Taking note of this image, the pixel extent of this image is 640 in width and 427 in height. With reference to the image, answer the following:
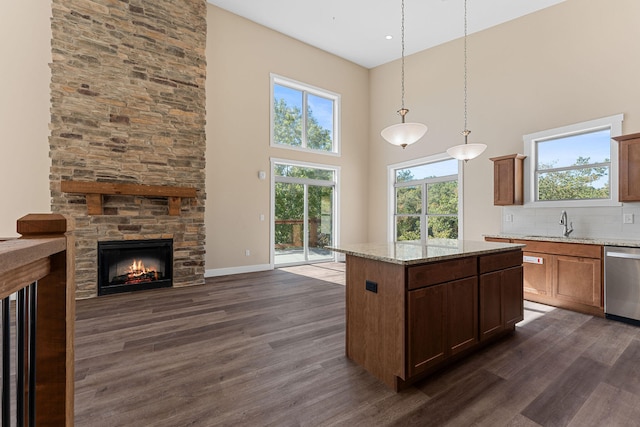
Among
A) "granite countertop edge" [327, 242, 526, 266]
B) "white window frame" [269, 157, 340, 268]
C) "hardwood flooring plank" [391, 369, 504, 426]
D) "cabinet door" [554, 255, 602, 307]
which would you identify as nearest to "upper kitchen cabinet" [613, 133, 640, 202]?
"cabinet door" [554, 255, 602, 307]

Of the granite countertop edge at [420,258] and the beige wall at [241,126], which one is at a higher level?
the beige wall at [241,126]

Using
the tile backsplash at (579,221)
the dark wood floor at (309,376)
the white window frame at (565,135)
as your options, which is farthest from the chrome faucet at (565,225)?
the dark wood floor at (309,376)

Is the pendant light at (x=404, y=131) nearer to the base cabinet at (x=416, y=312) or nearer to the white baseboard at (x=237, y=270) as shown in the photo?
the base cabinet at (x=416, y=312)

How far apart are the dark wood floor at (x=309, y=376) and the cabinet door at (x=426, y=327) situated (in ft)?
0.60

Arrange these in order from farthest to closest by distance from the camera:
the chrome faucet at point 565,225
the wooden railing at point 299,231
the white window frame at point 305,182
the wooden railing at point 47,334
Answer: the wooden railing at point 299,231, the white window frame at point 305,182, the chrome faucet at point 565,225, the wooden railing at point 47,334

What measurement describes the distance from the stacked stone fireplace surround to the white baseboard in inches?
18.1

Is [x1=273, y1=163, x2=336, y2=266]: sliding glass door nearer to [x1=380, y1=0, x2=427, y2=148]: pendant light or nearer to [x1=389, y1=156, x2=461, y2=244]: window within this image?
[x1=389, y1=156, x2=461, y2=244]: window

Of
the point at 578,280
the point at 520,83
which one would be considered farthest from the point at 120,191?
the point at 520,83

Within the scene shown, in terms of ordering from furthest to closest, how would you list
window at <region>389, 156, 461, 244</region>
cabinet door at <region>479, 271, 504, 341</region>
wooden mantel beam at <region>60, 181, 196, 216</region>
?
1. window at <region>389, 156, 461, 244</region>
2. wooden mantel beam at <region>60, 181, 196, 216</region>
3. cabinet door at <region>479, 271, 504, 341</region>

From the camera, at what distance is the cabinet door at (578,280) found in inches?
139

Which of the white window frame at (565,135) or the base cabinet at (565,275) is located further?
the white window frame at (565,135)

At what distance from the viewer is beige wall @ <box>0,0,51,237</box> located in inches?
152

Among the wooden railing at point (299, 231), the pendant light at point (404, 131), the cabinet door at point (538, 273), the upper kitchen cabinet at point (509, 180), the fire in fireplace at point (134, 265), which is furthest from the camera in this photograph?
the wooden railing at point (299, 231)

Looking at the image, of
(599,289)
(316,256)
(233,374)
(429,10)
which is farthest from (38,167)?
(599,289)
